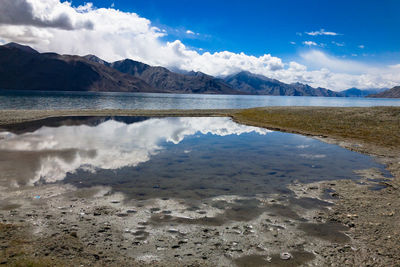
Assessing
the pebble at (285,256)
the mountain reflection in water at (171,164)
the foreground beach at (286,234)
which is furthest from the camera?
the mountain reflection in water at (171,164)

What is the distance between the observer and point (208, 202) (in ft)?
49.5

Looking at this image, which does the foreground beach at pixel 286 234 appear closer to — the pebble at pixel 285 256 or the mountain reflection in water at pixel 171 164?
the pebble at pixel 285 256

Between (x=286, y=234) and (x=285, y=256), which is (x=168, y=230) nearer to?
(x=285, y=256)

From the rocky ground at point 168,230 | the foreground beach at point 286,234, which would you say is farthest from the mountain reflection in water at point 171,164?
the foreground beach at point 286,234

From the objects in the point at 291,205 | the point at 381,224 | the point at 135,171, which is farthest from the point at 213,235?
the point at 135,171

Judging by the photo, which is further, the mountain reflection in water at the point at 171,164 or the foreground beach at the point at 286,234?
the mountain reflection in water at the point at 171,164

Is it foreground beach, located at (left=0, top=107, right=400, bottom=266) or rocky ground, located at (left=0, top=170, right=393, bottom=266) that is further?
rocky ground, located at (left=0, top=170, right=393, bottom=266)

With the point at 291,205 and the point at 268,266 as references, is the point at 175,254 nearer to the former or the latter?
the point at 268,266

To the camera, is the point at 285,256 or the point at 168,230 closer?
the point at 285,256

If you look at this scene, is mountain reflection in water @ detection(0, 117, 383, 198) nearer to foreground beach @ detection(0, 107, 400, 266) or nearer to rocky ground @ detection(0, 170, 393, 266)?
rocky ground @ detection(0, 170, 393, 266)

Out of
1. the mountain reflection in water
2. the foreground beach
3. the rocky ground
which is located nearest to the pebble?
the rocky ground

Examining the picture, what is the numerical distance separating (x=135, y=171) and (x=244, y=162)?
1083cm

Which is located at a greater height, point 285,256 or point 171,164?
point 171,164

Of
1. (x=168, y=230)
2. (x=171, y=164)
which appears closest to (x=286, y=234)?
(x=168, y=230)
